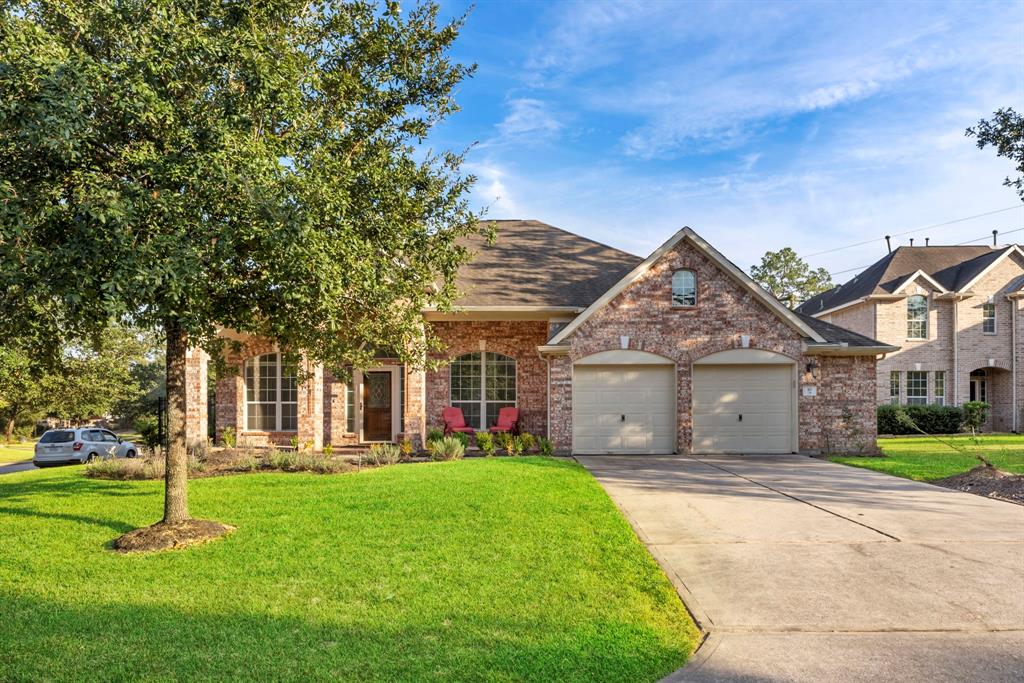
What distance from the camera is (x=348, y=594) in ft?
17.7

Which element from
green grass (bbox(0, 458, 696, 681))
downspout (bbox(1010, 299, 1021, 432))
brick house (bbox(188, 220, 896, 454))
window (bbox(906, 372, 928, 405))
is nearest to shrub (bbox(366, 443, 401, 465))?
brick house (bbox(188, 220, 896, 454))

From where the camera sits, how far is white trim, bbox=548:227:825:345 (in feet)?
49.6

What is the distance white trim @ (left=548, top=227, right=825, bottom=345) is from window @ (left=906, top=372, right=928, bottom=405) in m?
14.8

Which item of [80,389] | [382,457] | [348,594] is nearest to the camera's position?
[348,594]

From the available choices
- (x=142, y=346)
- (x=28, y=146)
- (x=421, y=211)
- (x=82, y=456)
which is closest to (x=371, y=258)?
(x=421, y=211)

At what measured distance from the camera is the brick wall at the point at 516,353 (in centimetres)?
1708

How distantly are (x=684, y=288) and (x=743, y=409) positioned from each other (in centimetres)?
339

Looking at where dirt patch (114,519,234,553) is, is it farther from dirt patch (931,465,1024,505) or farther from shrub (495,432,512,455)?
dirt patch (931,465,1024,505)

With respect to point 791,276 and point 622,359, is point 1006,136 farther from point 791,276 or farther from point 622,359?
point 791,276

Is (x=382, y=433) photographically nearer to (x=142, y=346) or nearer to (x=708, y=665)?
(x=708, y=665)

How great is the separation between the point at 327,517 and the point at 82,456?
17.7m

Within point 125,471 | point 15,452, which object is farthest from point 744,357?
point 15,452

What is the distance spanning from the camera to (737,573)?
604cm

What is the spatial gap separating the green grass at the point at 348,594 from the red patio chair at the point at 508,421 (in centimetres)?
741
